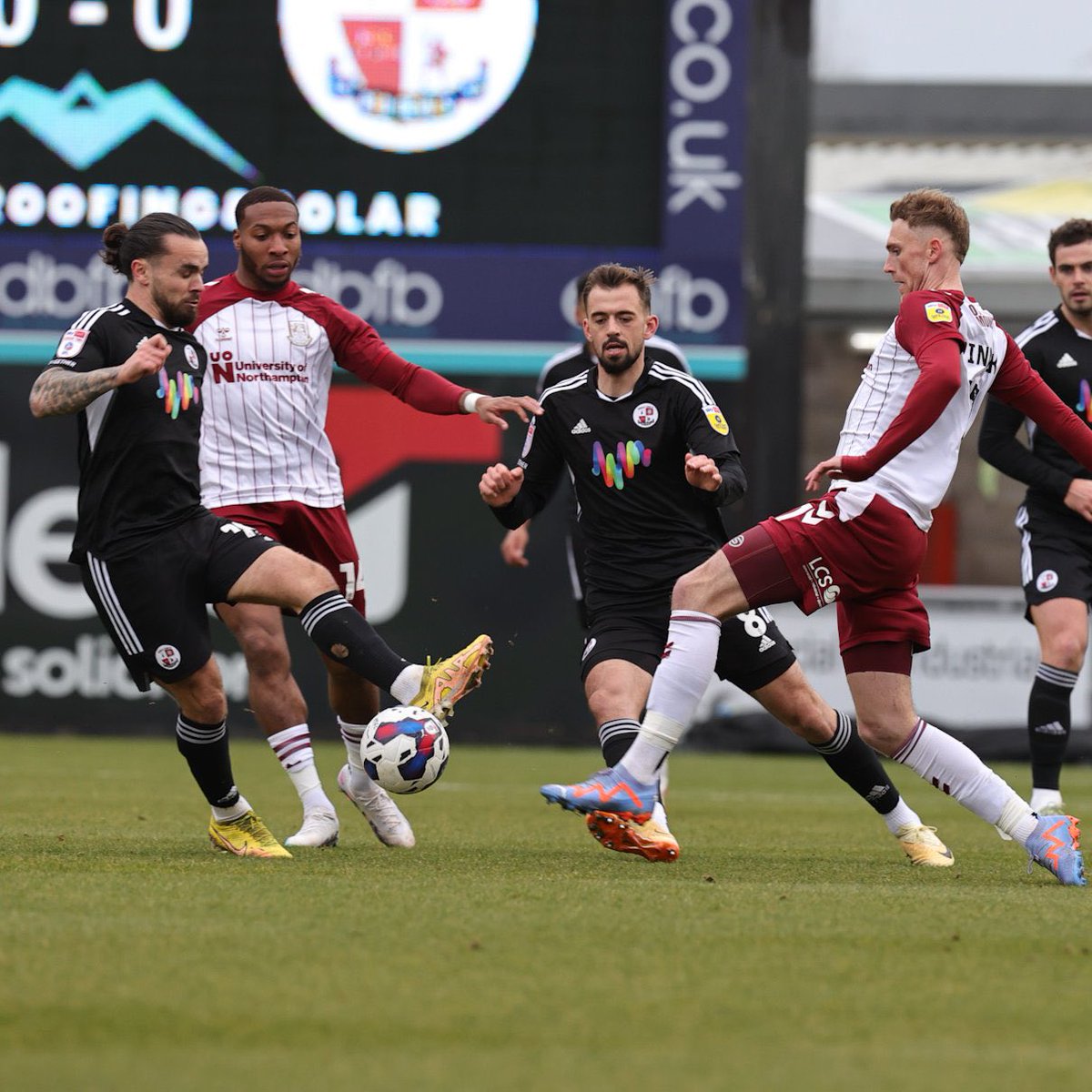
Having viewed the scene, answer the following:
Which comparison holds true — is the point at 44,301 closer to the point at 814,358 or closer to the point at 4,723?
the point at 4,723

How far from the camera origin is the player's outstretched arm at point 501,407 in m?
5.85

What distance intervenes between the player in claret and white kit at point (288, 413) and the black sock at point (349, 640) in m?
0.70

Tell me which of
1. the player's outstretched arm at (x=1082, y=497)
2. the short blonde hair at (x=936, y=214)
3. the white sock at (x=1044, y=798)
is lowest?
the white sock at (x=1044, y=798)

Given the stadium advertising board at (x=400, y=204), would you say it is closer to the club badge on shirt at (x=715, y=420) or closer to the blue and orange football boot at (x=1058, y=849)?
the club badge on shirt at (x=715, y=420)

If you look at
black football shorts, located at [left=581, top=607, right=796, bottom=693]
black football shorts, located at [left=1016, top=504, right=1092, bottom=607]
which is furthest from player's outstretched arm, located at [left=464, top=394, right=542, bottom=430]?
black football shorts, located at [left=1016, top=504, right=1092, bottom=607]

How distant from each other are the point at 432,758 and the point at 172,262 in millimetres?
1742

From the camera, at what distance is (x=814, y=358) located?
20641 millimetres

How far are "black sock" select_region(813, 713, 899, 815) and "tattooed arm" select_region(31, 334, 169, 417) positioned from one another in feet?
7.88

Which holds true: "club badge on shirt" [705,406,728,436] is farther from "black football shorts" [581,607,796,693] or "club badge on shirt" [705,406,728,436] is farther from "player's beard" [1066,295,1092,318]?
"player's beard" [1066,295,1092,318]

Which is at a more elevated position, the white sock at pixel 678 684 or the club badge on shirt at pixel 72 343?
the club badge on shirt at pixel 72 343

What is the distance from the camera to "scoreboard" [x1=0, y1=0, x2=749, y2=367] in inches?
494

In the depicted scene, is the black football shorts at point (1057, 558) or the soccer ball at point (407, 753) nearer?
the soccer ball at point (407, 753)

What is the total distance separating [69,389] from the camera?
541 cm

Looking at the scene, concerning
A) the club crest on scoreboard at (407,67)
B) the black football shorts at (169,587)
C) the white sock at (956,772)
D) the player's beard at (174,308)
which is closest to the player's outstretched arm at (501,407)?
the black football shorts at (169,587)
